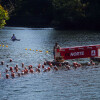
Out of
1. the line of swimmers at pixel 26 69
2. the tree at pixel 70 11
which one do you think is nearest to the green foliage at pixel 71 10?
the tree at pixel 70 11

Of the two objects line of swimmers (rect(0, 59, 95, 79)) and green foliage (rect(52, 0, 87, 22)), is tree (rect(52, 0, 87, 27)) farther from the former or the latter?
line of swimmers (rect(0, 59, 95, 79))

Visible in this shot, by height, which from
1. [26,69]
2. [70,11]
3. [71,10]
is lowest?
[26,69]

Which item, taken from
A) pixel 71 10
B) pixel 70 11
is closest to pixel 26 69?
pixel 70 11

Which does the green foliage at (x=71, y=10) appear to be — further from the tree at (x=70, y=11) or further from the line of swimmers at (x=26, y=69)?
the line of swimmers at (x=26, y=69)

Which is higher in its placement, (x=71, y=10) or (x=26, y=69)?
(x=71, y=10)

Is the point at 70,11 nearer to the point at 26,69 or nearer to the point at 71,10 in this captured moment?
the point at 71,10

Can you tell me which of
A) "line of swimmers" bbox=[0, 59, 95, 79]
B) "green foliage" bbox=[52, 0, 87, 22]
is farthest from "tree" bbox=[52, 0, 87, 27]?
"line of swimmers" bbox=[0, 59, 95, 79]

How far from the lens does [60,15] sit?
384 feet

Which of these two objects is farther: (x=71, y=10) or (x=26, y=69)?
(x=71, y=10)

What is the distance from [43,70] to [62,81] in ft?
17.1

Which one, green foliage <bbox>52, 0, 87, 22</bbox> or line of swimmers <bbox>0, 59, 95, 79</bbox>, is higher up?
green foliage <bbox>52, 0, 87, 22</bbox>

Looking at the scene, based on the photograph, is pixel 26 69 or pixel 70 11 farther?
pixel 70 11

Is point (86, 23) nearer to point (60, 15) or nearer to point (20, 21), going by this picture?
point (60, 15)

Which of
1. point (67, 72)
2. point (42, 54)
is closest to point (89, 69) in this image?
point (67, 72)
